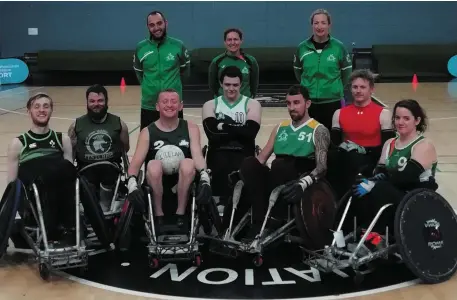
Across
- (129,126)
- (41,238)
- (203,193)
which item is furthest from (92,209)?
(129,126)

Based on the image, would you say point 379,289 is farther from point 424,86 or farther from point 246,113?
point 424,86

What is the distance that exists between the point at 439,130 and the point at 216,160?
15.9 ft

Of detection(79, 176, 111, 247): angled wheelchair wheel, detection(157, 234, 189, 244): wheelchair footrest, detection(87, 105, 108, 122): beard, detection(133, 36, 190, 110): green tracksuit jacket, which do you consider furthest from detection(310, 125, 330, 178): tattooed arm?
detection(133, 36, 190, 110): green tracksuit jacket

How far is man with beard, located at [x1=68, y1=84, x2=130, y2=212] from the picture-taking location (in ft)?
14.1

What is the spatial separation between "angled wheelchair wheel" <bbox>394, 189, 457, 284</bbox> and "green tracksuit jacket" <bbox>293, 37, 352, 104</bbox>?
5.44 feet

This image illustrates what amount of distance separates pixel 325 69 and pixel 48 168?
236cm

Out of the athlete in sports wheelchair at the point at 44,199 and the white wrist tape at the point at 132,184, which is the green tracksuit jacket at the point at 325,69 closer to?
the white wrist tape at the point at 132,184

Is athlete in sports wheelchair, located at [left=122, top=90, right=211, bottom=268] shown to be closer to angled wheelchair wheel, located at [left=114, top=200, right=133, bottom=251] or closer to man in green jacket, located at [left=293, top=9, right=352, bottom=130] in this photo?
angled wheelchair wheel, located at [left=114, top=200, right=133, bottom=251]

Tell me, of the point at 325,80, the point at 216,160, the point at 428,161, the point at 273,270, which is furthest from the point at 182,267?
the point at 325,80

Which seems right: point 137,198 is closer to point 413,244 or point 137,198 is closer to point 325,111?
point 413,244

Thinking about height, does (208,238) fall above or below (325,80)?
below

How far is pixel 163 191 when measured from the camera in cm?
390

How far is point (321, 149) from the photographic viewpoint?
3.85m

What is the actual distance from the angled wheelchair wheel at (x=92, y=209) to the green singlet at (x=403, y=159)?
1813 mm
